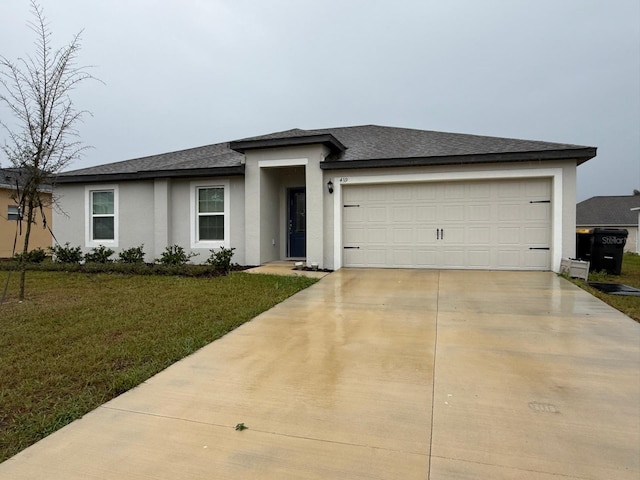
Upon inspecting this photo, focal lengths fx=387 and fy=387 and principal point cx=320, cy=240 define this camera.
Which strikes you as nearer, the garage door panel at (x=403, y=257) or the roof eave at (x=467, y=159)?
the roof eave at (x=467, y=159)

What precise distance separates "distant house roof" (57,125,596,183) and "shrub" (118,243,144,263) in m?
2.29

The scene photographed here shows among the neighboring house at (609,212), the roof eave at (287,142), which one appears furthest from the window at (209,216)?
the neighboring house at (609,212)

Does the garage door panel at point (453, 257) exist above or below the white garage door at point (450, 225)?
below

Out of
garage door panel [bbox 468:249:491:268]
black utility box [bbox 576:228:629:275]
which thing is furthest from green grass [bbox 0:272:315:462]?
black utility box [bbox 576:228:629:275]

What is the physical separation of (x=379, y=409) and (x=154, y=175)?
1074cm

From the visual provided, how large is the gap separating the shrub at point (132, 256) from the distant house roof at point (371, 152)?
2294mm

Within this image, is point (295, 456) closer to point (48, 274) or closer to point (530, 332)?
point (530, 332)

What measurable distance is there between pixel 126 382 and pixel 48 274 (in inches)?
339

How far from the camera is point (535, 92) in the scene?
22484mm

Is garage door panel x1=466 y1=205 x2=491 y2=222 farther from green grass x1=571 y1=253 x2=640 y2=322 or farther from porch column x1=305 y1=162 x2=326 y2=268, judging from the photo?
porch column x1=305 y1=162 x2=326 y2=268

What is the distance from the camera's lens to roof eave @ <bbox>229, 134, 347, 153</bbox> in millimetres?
10172

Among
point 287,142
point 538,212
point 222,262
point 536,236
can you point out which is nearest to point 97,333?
point 222,262

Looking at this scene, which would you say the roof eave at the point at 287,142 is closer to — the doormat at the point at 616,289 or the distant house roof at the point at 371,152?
the distant house roof at the point at 371,152

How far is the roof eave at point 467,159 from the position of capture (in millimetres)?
9031
